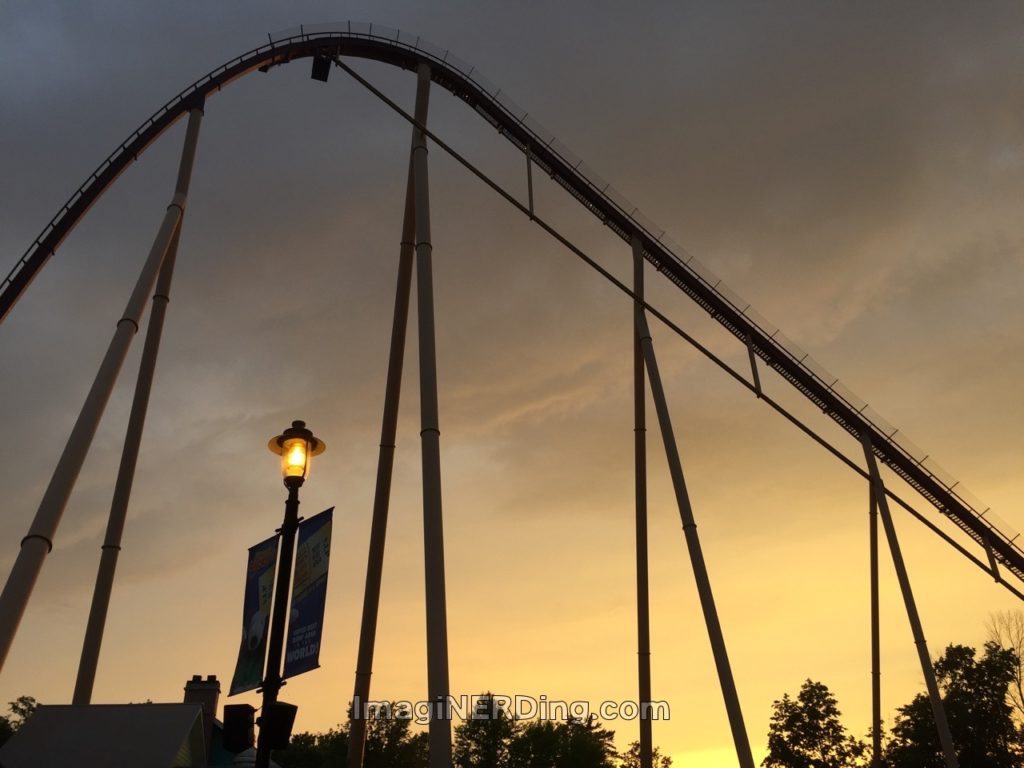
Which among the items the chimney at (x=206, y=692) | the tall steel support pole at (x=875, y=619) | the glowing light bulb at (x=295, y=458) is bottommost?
the chimney at (x=206, y=692)

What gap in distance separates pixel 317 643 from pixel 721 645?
10772 mm

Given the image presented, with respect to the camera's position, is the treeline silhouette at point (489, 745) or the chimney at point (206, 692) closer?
the chimney at point (206, 692)

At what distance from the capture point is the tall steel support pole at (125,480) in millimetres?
15297

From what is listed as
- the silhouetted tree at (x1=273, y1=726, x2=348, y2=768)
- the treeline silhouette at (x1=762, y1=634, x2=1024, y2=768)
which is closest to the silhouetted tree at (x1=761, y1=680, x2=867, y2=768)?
the treeline silhouette at (x1=762, y1=634, x2=1024, y2=768)

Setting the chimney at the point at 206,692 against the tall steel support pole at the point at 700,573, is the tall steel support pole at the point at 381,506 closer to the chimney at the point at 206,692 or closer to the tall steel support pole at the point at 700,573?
the chimney at the point at 206,692

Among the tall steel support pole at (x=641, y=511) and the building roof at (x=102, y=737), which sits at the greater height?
the tall steel support pole at (x=641, y=511)

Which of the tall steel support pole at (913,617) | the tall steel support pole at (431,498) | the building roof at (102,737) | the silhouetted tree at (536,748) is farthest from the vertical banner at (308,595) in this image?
the silhouetted tree at (536,748)

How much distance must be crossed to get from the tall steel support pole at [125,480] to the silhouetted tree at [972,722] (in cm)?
4567

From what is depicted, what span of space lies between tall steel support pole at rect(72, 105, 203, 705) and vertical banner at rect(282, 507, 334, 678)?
31.7 feet

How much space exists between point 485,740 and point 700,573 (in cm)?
4445

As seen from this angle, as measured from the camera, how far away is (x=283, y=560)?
25.5 ft

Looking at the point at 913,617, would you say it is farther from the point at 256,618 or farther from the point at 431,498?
the point at 256,618

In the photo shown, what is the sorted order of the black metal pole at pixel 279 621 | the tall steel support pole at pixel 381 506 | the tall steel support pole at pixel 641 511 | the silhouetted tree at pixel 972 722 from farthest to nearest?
the silhouetted tree at pixel 972 722
the tall steel support pole at pixel 641 511
the tall steel support pole at pixel 381 506
the black metal pole at pixel 279 621

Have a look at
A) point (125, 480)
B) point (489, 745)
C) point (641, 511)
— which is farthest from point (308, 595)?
point (489, 745)
